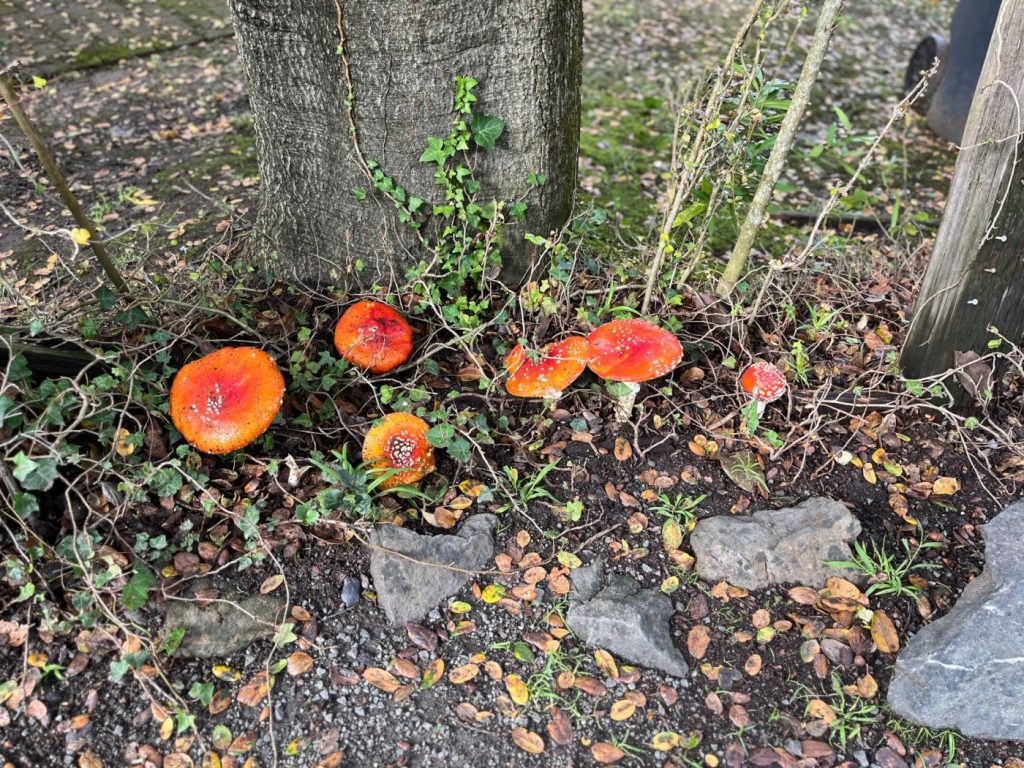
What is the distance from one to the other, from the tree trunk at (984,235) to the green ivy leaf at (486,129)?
1.70 metres

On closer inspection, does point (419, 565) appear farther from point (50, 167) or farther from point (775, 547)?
point (50, 167)

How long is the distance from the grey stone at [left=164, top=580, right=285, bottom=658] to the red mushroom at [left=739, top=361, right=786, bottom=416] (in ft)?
5.94

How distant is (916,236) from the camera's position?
4508mm

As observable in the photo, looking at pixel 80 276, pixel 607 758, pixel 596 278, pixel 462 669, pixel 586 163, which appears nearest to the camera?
pixel 607 758

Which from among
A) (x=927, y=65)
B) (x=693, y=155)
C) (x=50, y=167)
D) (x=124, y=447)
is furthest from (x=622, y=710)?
(x=927, y=65)

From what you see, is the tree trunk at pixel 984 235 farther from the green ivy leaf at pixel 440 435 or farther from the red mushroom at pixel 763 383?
the green ivy leaf at pixel 440 435

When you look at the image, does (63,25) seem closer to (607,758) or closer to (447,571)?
(447,571)

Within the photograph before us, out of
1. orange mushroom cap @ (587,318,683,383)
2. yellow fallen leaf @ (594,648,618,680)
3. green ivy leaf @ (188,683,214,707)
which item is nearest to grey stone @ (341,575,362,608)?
green ivy leaf @ (188,683,214,707)

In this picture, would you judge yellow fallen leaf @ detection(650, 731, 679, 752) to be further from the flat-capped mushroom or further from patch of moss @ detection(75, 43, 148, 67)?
patch of moss @ detection(75, 43, 148, 67)

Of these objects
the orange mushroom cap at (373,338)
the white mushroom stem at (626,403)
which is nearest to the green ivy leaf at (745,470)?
the white mushroom stem at (626,403)

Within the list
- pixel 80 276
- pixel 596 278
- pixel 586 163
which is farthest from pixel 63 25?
pixel 596 278

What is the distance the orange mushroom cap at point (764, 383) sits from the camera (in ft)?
8.89

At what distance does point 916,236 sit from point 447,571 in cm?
370

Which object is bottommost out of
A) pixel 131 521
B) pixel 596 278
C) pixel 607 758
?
pixel 607 758
